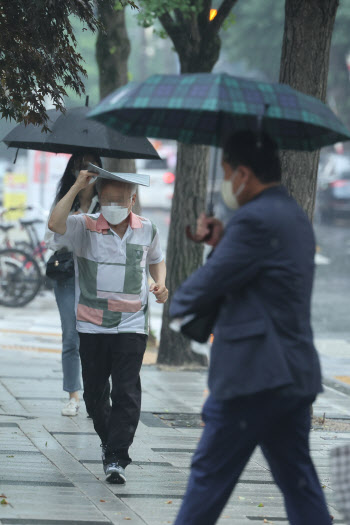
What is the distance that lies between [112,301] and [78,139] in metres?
1.31

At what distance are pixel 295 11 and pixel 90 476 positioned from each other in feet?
12.6

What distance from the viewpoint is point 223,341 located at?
361 cm

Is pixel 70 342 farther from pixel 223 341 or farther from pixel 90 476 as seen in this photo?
pixel 223 341

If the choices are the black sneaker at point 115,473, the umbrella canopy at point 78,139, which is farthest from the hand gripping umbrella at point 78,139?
the black sneaker at point 115,473

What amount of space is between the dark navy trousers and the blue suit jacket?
0.09 m

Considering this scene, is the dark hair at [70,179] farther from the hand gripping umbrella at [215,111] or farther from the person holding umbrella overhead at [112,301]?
the hand gripping umbrella at [215,111]

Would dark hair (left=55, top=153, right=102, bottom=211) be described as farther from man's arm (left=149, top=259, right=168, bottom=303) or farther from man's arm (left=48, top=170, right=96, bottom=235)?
man's arm (left=48, top=170, right=96, bottom=235)

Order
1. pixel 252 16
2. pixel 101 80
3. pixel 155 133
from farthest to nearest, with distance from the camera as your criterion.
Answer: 1. pixel 252 16
2. pixel 101 80
3. pixel 155 133

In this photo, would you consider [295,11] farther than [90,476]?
Yes

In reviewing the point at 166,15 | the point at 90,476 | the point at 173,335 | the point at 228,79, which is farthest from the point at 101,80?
the point at 228,79

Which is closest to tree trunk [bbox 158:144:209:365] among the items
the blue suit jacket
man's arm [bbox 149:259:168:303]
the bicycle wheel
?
man's arm [bbox 149:259:168:303]

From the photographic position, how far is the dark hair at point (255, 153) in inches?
147

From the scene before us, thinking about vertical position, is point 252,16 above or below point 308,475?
above

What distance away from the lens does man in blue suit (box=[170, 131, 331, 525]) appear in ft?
11.6
